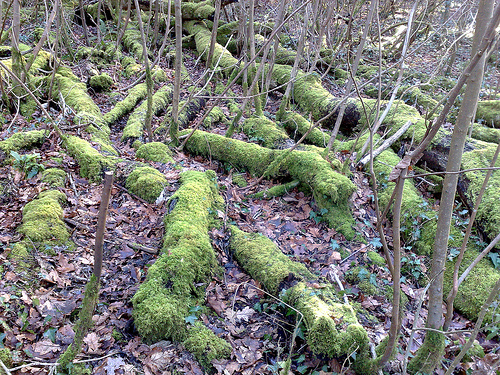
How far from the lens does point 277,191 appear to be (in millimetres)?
5488

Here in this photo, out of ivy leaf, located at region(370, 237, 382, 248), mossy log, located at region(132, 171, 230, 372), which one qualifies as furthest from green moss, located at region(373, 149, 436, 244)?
mossy log, located at region(132, 171, 230, 372)

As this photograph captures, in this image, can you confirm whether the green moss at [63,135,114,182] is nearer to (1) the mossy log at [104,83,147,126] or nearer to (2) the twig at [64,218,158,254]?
(2) the twig at [64,218,158,254]

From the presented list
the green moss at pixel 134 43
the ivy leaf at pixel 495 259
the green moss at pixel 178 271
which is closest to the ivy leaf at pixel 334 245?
the green moss at pixel 178 271

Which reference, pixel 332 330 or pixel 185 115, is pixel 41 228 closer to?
pixel 332 330

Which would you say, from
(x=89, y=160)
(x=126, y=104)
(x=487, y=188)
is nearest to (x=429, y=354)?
(x=487, y=188)

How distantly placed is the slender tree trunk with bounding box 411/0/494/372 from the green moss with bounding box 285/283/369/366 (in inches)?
20.3

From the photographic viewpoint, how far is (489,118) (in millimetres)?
7957

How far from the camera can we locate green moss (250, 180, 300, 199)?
544 cm

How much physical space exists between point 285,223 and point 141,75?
7.04 m

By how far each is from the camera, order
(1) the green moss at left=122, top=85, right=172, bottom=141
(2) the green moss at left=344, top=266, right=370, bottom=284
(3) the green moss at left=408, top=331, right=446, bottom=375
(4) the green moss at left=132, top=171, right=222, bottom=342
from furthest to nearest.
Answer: (1) the green moss at left=122, top=85, right=172, bottom=141
(2) the green moss at left=344, top=266, right=370, bottom=284
(4) the green moss at left=132, top=171, right=222, bottom=342
(3) the green moss at left=408, top=331, right=446, bottom=375

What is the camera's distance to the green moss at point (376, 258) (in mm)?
4320

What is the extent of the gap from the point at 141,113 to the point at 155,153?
2235mm

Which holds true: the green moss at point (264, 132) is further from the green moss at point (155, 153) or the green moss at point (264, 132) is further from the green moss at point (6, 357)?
the green moss at point (6, 357)

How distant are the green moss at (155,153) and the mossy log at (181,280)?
134 centimetres
